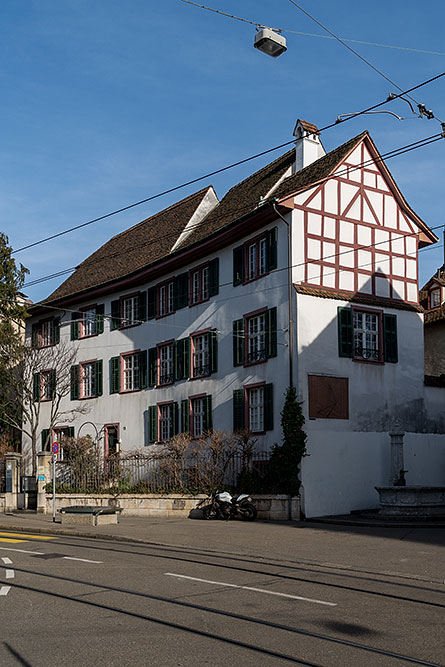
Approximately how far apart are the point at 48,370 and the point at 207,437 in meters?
13.1

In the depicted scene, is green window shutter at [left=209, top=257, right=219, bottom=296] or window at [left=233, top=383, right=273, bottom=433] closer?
window at [left=233, top=383, right=273, bottom=433]

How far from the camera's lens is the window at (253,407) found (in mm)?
26922

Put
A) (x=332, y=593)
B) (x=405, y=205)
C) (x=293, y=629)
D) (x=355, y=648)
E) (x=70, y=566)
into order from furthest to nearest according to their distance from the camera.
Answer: (x=405, y=205) → (x=70, y=566) → (x=332, y=593) → (x=293, y=629) → (x=355, y=648)

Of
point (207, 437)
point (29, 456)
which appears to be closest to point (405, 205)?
point (207, 437)

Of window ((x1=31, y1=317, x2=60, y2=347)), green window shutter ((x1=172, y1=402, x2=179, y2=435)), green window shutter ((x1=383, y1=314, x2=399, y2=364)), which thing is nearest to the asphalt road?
green window shutter ((x1=383, y1=314, x2=399, y2=364))

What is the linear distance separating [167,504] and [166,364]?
7.99m

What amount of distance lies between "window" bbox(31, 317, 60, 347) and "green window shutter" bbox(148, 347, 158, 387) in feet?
23.7

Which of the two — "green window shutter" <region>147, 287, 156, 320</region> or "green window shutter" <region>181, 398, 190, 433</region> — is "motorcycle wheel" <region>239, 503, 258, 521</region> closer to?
"green window shutter" <region>181, 398, 190, 433</region>

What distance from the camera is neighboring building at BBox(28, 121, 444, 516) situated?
26.4 m

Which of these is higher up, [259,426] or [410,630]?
[259,426]

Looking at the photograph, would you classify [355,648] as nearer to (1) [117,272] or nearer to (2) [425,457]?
(2) [425,457]

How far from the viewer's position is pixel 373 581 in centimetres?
1216

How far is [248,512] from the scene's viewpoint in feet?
80.2

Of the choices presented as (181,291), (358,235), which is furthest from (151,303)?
(358,235)
